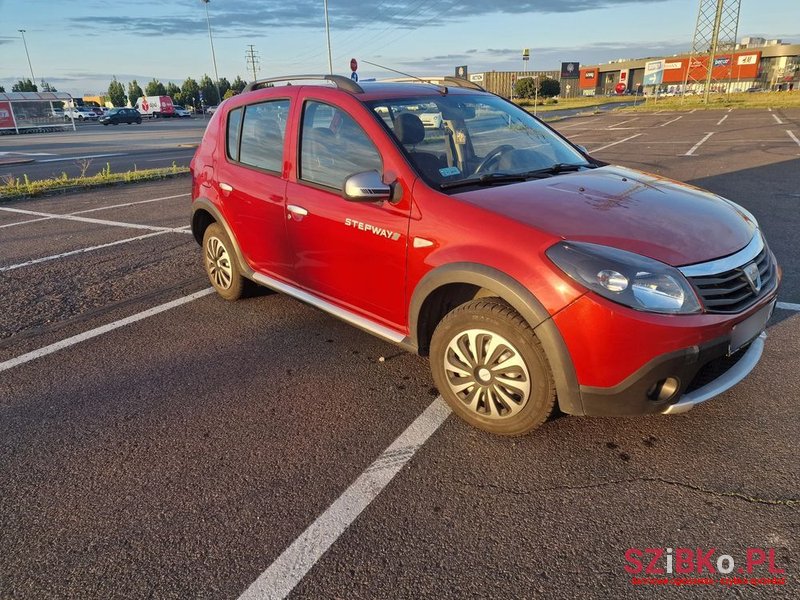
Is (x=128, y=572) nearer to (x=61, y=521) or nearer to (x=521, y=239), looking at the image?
(x=61, y=521)

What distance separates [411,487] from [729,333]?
160 cm

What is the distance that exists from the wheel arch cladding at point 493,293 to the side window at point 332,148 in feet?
2.58

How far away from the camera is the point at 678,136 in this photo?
18875 millimetres

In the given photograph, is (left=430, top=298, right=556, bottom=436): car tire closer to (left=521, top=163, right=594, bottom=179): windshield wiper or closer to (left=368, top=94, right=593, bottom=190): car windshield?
(left=368, top=94, right=593, bottom=190): car windshield

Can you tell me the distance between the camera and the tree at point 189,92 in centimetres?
9806

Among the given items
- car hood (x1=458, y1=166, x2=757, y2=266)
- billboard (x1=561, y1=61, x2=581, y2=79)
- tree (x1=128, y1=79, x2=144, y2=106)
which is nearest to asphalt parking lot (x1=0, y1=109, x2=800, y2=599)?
car hood (x1=458, y1=166, x2=757, y2=266)

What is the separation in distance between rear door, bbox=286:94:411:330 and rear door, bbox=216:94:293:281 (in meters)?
0.17

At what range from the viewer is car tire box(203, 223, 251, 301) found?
4.50 meters

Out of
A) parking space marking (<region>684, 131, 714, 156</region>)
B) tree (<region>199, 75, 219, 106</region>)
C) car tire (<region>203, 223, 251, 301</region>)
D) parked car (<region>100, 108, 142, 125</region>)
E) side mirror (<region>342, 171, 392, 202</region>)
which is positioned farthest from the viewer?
tree (<region>199, 75, 219, 106</region>)

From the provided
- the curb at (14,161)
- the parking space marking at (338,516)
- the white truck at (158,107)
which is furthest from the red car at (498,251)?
the white truck at (158,107)

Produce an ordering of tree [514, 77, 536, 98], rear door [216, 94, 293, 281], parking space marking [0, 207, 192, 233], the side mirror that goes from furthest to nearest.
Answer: tree [514, 77, 536, 98]
parking space marking [0, 207, 192, 233]
rear door [216, 94, 293, 281]
the side mirror

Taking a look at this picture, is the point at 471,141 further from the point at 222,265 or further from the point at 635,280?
the point at 222,265

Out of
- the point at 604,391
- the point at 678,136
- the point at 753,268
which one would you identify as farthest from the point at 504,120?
the point at 678,136

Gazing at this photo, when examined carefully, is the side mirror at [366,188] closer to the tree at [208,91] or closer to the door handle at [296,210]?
the door handle at [296,210]
